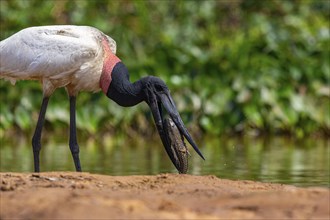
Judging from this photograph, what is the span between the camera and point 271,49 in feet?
57.2

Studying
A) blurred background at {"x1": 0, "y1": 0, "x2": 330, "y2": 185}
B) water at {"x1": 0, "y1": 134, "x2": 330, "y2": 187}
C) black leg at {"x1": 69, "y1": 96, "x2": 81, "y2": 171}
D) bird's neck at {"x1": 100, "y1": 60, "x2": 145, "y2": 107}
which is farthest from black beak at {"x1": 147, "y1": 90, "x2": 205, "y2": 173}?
blurred background at {"x1": 0, "y1": 0, "x2": 330, "y2": 185}

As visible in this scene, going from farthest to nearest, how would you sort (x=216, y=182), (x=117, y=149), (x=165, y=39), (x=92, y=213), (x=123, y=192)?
(x=165, y=39) < (x=117, y=149) < (x=216, y=182) < (x=123, y=192) < (x=92, y=213)

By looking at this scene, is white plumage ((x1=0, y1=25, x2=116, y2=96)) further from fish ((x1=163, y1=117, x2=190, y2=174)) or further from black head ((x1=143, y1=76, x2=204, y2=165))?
fish ((x1=163, y1=117, x2=190, y2=174))

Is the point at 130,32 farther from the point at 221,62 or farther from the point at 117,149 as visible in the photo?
the point at 117,149

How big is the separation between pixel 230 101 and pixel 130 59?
5.36ft

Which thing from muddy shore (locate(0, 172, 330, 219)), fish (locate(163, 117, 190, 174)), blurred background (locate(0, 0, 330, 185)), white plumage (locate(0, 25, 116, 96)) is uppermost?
blurred background (locate(0, 0, 330, 185))

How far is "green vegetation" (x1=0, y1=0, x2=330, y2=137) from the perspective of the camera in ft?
53.9

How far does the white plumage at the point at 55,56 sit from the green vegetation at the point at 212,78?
6.46 metres

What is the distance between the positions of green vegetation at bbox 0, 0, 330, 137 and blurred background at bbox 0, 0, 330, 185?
0.6 inches

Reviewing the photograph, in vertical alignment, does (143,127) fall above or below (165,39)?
below

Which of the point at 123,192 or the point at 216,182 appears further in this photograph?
the point at 216,182

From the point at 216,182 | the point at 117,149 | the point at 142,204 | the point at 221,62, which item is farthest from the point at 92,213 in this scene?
the point at 221,62

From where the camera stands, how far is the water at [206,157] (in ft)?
34.5

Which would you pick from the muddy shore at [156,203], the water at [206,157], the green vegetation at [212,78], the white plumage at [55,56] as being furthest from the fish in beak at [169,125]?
the green vegetation at [212,78]
